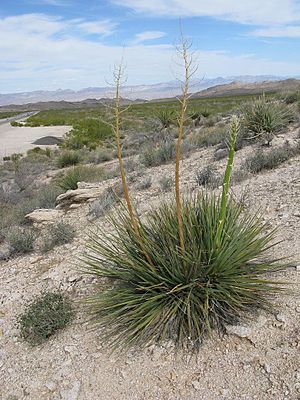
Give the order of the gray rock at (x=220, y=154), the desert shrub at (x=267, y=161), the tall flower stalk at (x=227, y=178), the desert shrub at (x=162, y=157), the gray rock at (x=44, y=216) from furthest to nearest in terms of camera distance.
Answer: the desert shrub at (x=162, y=157)
the gray rock at (x=220, y=154)
the desert shrub at (x=267, y=161)
the gray rock at (x=44, y=216)
the tall flower stalk at (x=227, y=178)

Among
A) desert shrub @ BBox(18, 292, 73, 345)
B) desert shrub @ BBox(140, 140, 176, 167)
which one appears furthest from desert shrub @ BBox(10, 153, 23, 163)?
desert shrub @ BBox(18, 292, 73, 345)

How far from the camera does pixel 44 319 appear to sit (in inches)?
163

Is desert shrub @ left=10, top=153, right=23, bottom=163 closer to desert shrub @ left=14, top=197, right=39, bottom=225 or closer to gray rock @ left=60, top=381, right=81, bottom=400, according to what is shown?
desert shrub @ left=14, top=197, right=39, bottom=225

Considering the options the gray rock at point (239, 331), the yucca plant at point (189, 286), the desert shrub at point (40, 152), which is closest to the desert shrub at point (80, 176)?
the yucca plant at point (189, 286)

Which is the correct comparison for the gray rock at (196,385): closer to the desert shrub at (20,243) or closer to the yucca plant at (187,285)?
the yucca plant at (187,285)

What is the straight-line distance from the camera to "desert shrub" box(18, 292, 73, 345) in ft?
13.4

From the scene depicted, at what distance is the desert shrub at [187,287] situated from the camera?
11.3 ft

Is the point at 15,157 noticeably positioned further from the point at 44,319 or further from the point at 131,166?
the point at 44,319

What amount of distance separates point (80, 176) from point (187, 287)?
952 centimetres

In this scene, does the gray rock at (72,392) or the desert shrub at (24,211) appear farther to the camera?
the desert shrub at (24,211)

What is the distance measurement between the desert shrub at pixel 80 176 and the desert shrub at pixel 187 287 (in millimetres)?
7847

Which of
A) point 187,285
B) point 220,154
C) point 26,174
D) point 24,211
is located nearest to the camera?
point 187,285

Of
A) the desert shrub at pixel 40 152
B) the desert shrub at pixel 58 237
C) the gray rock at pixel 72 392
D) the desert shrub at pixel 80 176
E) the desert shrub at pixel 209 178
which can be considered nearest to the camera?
the gray rock at pixel 72 392

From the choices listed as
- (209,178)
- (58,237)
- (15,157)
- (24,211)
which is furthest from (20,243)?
(15,157)
